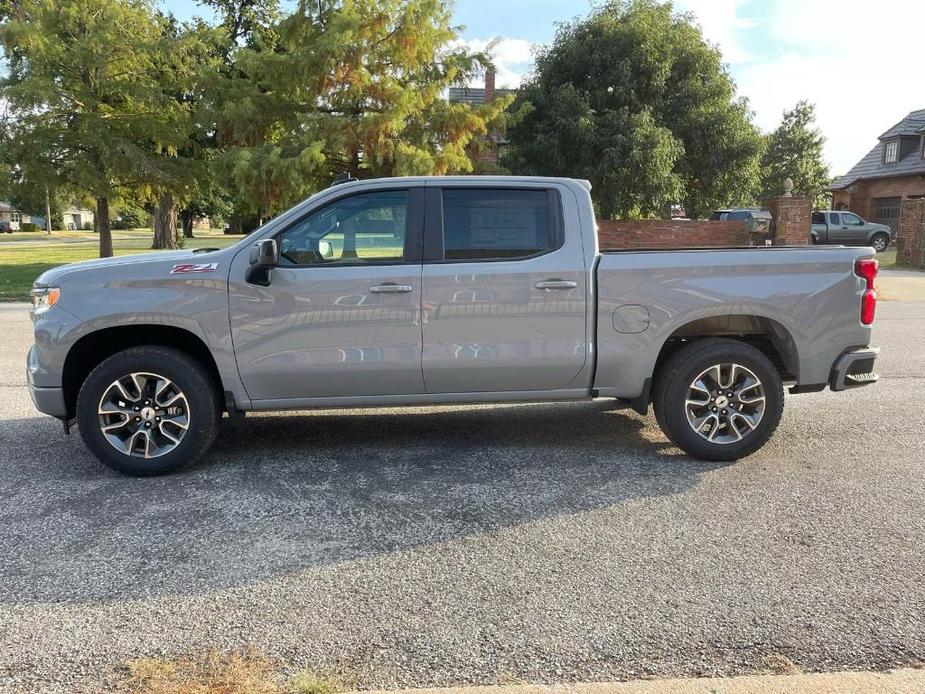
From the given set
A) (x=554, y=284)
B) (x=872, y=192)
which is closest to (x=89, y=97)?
(x=554, y=284)

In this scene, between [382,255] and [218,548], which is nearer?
[218,548]

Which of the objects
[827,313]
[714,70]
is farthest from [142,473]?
[714,70]

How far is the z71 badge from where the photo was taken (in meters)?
4.82

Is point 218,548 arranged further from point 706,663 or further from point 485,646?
point 706,663

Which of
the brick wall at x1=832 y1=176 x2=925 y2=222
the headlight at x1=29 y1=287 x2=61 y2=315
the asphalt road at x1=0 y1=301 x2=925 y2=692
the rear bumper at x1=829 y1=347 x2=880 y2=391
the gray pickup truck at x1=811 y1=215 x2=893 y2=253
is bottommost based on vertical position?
the asphalt road at x1=0 y1=301 x2=925 y2=692

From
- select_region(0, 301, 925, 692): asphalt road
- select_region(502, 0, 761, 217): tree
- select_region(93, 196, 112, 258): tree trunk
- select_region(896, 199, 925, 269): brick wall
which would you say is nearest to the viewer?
select_region(0, 301, 925, 692): asphalt road

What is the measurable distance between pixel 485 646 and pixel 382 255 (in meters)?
2.79

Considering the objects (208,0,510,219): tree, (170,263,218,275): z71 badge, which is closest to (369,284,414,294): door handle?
(170,263,218,275): z71 badge

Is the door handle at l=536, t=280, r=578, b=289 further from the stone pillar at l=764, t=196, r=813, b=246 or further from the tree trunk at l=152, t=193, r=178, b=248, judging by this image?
the tree trunk at l=152, t=193, r=178, b=248

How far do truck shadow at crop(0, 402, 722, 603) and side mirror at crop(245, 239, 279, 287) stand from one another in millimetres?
1283

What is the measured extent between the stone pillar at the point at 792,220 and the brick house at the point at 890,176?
25.1 metres

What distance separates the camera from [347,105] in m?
18.2

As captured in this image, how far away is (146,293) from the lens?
15.7 feet

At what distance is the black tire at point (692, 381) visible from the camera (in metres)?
5.11
